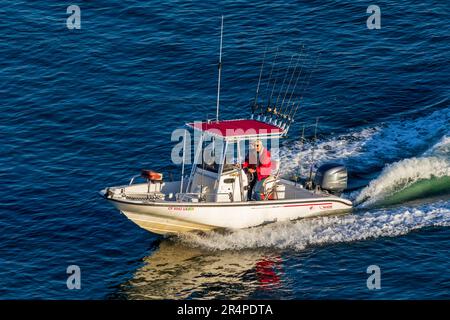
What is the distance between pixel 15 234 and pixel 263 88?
53.7 feet

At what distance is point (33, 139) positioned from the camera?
47.2 meters

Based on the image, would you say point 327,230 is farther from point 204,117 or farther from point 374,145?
point 204,117

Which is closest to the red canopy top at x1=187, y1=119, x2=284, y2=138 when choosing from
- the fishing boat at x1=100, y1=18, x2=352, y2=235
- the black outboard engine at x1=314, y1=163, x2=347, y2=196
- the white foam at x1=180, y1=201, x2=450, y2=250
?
the fishing boat at x1=100, y1=18, x2=352, y2=235

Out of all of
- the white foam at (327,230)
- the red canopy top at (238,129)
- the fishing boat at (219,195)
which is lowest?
the white foam at (327,230)

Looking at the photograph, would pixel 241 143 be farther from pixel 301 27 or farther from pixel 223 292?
pixel 301 27

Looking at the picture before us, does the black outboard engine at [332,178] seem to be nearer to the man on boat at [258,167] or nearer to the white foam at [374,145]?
the man on boat at [258,167]

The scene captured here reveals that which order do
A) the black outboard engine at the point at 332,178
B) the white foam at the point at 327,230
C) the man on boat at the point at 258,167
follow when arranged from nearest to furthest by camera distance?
1. the white foam at the point at 327,230
2. the man on boat at the point at 258,167
3. the black outboard engine at the point at 332,178

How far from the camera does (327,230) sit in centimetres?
3812

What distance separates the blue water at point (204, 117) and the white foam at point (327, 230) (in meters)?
0.07

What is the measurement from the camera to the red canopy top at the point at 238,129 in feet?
123

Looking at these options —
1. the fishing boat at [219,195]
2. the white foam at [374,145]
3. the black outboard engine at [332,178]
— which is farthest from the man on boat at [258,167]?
the white foam at [374,145]

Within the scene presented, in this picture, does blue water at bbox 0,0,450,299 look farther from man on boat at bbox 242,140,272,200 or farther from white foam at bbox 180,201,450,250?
man on boat at bbox 242,140,272,200

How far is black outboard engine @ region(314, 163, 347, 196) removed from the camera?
39.7 m
